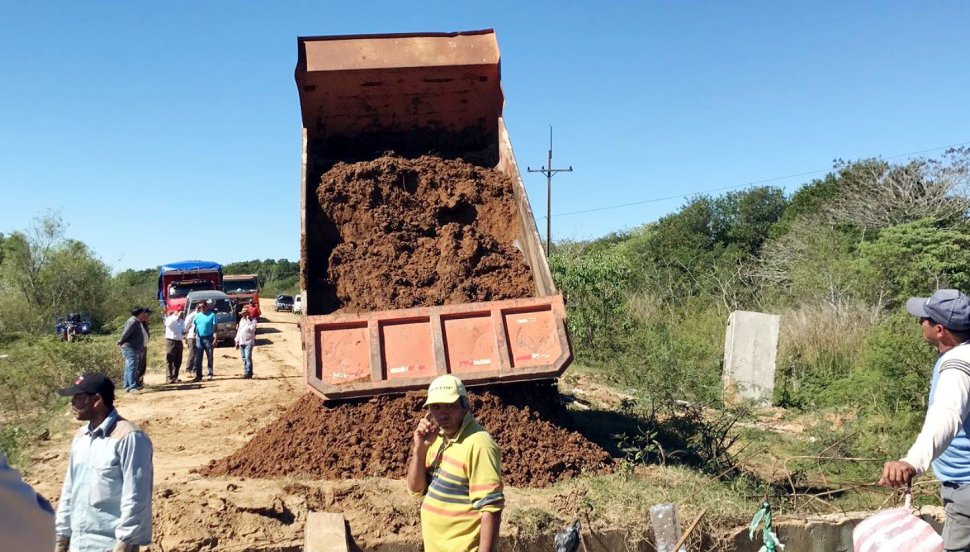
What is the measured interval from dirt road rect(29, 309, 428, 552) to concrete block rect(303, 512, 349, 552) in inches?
5.2

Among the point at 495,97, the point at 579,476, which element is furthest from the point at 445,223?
the point at 579,476

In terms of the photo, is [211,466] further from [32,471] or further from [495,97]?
[495,97]

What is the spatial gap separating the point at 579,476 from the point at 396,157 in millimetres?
4067

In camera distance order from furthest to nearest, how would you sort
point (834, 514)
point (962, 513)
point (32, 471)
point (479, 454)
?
point (32, 471) < point (834, 514) < point (962, 513) < point (479, 454)

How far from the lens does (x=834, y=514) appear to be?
534 cm

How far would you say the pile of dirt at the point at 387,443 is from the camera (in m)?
5.74

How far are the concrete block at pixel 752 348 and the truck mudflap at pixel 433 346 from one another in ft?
25.9

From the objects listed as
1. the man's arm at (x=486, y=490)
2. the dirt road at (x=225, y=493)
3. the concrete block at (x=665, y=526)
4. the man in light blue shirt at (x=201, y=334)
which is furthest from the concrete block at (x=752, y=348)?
the man's arm at (x=486, y=490)

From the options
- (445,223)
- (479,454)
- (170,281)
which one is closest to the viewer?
(479,454)

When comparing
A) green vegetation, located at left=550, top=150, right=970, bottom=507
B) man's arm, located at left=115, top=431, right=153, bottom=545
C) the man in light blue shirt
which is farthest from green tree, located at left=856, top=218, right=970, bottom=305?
man's arm, located at left=115, top=431, right=153, bottom=545

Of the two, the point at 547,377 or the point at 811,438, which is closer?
the point at 547,377

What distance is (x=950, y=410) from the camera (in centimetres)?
312

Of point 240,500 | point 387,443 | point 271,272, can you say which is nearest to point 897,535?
point 387,443

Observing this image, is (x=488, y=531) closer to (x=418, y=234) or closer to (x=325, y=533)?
(x=325, y=533)
